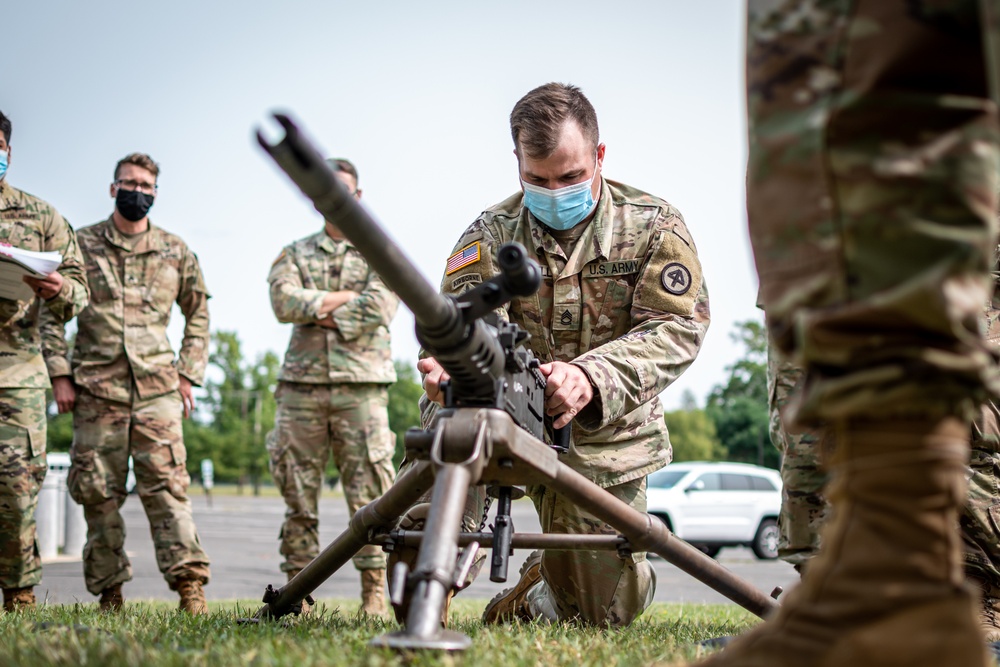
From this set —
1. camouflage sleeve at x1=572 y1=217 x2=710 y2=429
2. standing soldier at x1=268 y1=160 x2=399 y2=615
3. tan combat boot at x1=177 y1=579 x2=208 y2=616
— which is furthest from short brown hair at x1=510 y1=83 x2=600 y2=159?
tan combat boot at x1=177 y1=579 x2=208 y2=616

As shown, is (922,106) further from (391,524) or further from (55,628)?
(55,628)

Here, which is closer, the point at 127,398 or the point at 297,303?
the point at 127,398

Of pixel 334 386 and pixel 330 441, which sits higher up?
pixel 334 386

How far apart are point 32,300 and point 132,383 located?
2.80 ft

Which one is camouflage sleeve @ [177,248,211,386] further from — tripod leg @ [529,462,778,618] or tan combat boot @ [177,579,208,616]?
tripod leg @ [529,462,778,618]

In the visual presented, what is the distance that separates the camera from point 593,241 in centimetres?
454

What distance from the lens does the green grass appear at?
2.18 m

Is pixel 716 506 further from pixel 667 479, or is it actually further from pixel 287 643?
pixel 287 643

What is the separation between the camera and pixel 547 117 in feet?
14.3

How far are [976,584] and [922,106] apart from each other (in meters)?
2.68

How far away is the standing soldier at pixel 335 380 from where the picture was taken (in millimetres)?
7637

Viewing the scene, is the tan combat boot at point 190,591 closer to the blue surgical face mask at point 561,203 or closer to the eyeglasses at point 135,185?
the eyeglasses at point 135,185

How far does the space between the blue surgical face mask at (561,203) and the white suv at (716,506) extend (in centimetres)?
1503

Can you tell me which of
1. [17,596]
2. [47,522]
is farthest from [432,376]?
[47,522]
